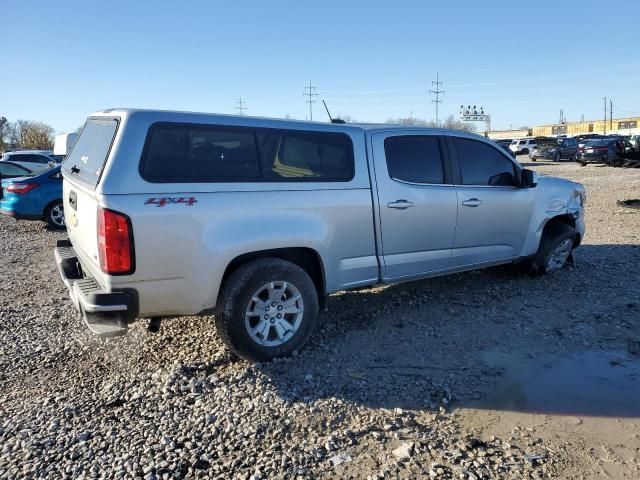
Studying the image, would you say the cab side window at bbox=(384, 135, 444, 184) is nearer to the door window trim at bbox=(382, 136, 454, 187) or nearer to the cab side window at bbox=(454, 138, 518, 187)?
the door window trim at bbox=(382, 136, 454, 187)

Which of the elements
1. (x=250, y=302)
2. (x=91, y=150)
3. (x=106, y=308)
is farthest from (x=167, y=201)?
(x=91, y=150)

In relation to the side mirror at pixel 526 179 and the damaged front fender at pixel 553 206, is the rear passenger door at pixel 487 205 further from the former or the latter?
the damaged front fender at pixel 553 206

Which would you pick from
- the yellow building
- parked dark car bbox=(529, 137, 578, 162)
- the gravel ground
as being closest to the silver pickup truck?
the gravel ground

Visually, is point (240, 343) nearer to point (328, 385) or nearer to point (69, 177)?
point (328, 385)

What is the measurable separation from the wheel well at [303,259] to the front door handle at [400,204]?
2.81ft

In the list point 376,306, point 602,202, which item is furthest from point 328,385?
point 602,202

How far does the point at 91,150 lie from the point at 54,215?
313 inches

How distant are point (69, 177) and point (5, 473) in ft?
8.24

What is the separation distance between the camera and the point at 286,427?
3205 mm

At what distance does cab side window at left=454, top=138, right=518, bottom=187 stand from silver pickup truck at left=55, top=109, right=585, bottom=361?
0.07ft

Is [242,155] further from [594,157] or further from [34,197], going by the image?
[594,157]

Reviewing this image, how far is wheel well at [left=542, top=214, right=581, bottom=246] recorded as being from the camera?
6340 millimetres

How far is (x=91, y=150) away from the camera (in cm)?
408

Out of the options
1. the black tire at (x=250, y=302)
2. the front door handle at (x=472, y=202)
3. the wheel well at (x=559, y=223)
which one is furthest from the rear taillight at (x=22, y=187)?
the wheel well at (x=559, y=223)
